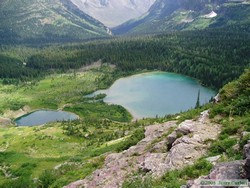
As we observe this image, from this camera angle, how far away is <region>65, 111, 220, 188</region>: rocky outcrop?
3600cm

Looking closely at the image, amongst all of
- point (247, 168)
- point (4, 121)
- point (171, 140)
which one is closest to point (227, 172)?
point (247, 168)

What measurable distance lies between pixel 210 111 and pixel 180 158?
12.0m

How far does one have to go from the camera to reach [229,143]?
33.5 metres

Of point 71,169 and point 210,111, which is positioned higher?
point 210,111

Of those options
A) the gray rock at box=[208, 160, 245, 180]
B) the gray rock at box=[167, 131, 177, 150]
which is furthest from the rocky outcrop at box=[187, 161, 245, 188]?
the gray rock at box=[167, 131, 177, 150]

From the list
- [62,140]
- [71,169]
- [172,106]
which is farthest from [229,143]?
[172,106]

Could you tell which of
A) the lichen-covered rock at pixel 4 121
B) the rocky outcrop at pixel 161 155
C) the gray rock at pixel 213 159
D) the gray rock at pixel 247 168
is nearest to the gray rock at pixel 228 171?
the gray rock at pixel 247 168

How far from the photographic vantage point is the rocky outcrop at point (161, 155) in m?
36.0

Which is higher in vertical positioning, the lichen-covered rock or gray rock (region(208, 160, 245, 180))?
gray rock (region(208, 160, 245, 180))

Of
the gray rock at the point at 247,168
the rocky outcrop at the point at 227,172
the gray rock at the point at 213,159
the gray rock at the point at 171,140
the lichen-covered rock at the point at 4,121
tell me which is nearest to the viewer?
the gray rock at the point at 247,168

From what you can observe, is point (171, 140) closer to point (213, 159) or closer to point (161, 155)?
point (161, 155)

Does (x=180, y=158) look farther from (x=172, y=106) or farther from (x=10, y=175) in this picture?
(x=172, y=106)

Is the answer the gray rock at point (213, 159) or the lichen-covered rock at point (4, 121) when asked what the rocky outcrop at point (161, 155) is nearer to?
the gray rock at point (213, 159)

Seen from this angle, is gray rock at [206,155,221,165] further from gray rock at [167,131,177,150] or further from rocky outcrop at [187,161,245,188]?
gray rock at [167,131,177,150]
